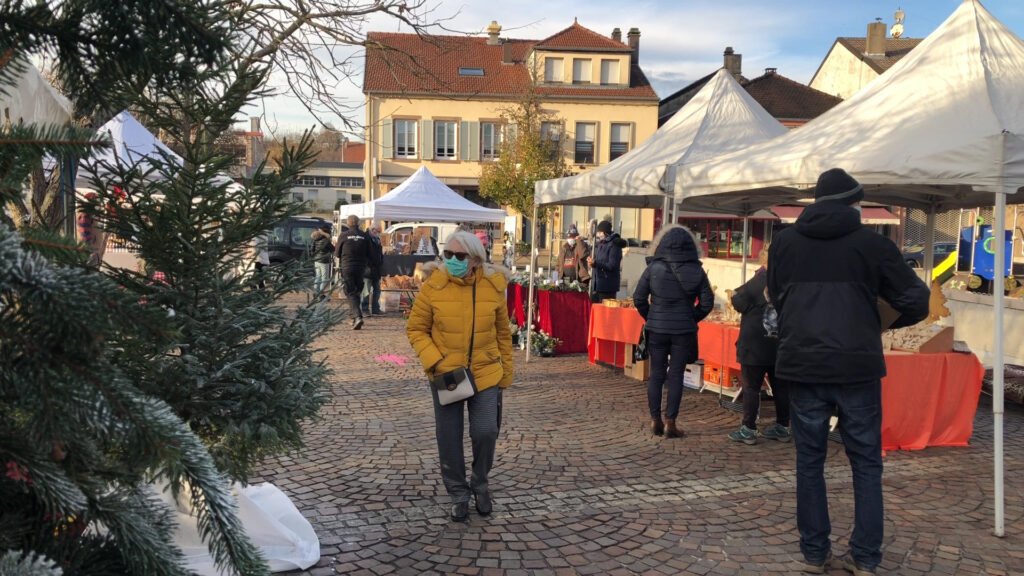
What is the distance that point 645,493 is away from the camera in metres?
4.86

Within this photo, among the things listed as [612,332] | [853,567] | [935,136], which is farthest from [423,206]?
[853,567]

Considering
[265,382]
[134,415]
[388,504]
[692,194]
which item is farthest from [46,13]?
[692,194]

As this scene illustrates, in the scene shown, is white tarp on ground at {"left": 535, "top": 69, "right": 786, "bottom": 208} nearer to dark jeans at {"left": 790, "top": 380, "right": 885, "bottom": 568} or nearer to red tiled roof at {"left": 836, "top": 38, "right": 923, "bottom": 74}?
dark jeans at {"left": 790, "top": 380, "right": 885, "bottom": 568}

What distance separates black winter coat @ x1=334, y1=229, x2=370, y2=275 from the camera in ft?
42.0

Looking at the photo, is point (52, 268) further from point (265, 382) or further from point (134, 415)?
point (265, 382)

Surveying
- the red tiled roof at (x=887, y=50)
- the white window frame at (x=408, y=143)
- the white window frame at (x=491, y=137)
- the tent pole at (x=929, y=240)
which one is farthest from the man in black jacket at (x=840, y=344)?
the red tiled roof at (x=887, y=50)

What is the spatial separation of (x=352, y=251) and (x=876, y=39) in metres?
38.4

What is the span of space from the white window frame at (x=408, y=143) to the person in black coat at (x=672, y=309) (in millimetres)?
32875

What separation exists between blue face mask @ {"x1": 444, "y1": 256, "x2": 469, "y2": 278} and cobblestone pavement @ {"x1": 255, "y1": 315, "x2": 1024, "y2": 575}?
4.74ft

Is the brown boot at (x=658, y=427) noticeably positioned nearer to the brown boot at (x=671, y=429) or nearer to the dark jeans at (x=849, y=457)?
the brown boot at (x=671, y=429)

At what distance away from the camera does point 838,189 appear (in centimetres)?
371

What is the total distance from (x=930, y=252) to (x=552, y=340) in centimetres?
478

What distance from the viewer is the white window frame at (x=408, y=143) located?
124ft

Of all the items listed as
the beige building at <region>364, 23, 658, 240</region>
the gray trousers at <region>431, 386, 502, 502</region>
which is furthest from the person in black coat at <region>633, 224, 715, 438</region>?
the beige building at <region>364, 23, 658, 240</region>
